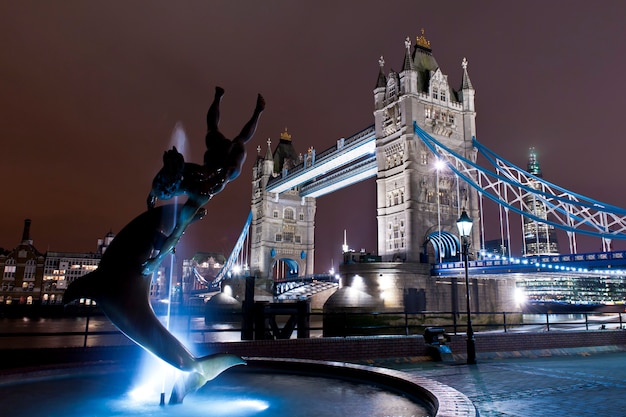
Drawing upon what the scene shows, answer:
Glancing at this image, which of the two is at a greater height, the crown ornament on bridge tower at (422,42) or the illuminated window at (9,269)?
the crown ornament on bridge tower at (422,42)

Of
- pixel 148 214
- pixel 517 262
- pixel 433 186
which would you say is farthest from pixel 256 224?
pixel 148 214

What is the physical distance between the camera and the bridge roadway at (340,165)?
51531mm

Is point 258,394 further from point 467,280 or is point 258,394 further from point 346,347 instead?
point 467,280

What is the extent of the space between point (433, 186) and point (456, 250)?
6368 mm

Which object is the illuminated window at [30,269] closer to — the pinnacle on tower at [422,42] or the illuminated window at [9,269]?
the illuminated window at [9,269]

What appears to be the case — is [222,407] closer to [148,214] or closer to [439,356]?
[148,214]

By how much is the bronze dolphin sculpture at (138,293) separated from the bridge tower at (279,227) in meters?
65.6

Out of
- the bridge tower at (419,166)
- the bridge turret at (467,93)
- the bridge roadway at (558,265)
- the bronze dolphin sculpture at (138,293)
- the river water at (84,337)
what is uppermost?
the bridge turret at (467,93)

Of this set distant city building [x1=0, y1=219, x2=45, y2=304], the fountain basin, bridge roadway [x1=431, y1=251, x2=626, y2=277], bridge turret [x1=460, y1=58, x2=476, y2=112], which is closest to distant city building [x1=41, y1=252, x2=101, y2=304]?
distant city building [x1=0, y1=219, x2=45, y2=304]

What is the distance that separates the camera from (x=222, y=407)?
19.8 feet

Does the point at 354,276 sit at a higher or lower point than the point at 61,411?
higher

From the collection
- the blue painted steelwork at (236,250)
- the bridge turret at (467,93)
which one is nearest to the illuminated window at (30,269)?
the blue painted steelwork at (236,250)

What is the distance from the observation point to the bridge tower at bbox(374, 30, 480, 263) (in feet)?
139

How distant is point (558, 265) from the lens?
29.9 meters
